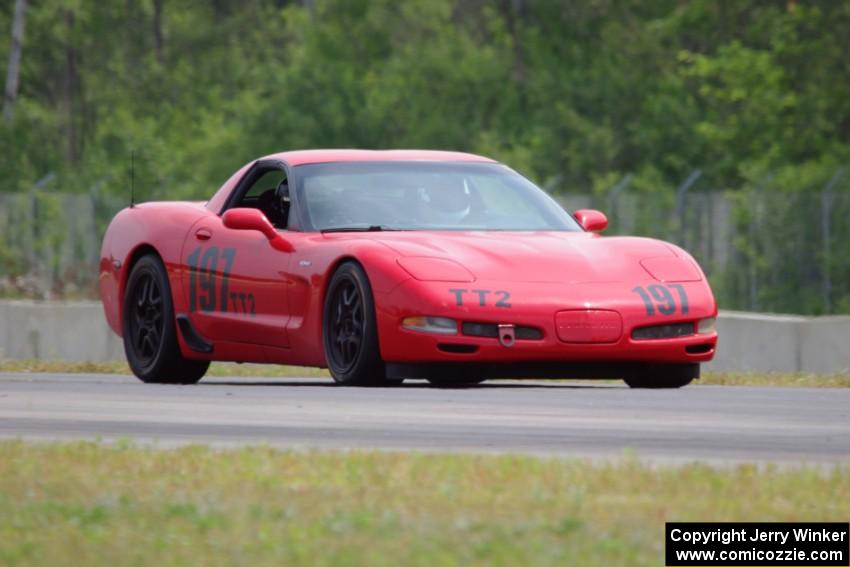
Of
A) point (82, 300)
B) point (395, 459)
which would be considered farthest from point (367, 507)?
point (82, 300)

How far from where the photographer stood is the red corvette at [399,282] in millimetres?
11359

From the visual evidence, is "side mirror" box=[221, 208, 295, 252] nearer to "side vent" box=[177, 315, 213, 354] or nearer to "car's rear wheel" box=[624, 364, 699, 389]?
"side vent" box=[177, 315, 213, 354]

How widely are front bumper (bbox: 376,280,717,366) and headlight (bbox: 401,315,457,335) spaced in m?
0.02

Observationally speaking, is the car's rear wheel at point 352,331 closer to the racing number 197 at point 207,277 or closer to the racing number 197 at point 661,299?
the racing number 197 at point 207,277

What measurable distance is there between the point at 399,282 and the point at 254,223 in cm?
141

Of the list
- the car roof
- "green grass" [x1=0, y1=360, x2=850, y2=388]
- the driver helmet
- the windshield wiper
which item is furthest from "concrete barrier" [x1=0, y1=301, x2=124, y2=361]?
the windshield wiper

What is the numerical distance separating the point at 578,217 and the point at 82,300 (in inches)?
582

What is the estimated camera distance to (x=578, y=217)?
13.3 meters

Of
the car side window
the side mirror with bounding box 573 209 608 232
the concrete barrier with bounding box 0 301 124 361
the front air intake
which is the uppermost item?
the car side window

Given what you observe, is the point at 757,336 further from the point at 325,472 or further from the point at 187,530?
the point at 187,530

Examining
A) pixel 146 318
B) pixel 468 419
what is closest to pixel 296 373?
pixel 146 318

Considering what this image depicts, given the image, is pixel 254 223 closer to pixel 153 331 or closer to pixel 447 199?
pixel 447 199

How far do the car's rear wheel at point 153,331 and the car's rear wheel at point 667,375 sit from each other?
2805 millimetres

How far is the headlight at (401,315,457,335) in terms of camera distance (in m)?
11.3
